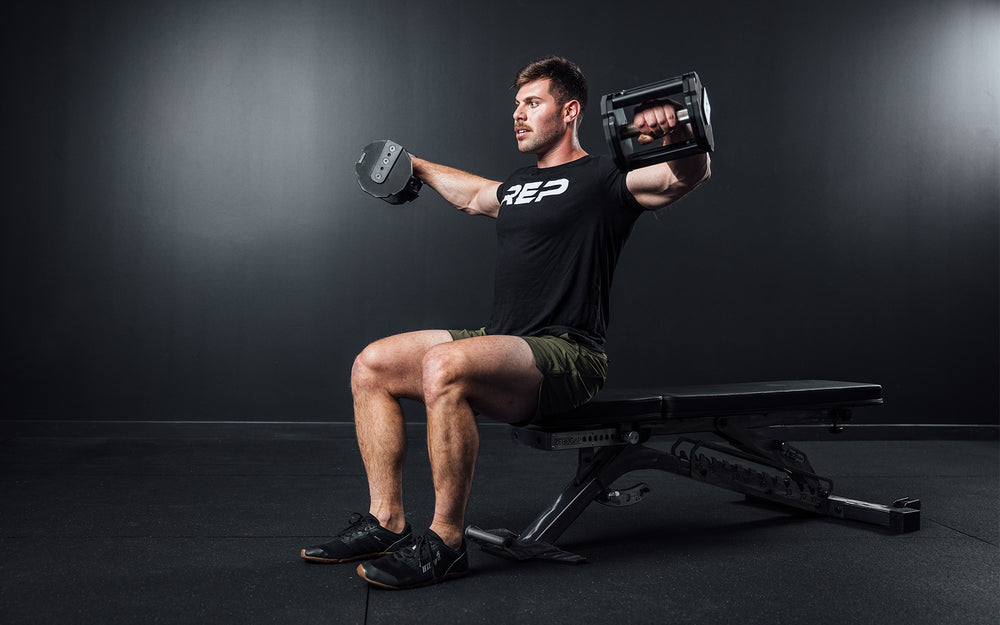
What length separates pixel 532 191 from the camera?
2131 mm

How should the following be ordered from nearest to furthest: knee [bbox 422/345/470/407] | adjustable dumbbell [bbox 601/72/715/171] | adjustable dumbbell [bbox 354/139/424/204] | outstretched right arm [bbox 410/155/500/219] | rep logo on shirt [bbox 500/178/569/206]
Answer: adjustable dumbbell [bbox 601/72/715/171] < knee [bbox 422/345/470/407] < rep logo on shirt [bbox 500/178/569/206] < adjustable dumbbell [bbox 354/139/424/204] < outstretched right arm [bbox 410/155/500/219]

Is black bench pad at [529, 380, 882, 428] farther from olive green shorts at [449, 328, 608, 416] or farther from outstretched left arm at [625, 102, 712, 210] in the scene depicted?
outstretched left arm at [625, 102, 712, 210]

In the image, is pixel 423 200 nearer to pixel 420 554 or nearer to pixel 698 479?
pixel 698 479

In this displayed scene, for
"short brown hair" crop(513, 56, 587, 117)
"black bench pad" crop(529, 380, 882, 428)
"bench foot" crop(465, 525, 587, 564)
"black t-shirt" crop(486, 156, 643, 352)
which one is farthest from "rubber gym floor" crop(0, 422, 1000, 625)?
"short brown hair" crop(513, 56, 587, 117)

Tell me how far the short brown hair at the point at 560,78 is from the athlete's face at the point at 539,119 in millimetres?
15

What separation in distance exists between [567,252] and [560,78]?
0.51 metres

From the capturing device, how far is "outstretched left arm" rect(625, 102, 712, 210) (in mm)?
1560

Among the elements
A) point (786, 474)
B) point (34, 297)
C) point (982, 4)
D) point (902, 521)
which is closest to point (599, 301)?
point (786, 474)

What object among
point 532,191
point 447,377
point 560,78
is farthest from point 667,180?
point 447,377

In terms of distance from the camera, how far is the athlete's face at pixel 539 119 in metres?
2.17

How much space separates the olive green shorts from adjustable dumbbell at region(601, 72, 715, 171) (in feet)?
1.54

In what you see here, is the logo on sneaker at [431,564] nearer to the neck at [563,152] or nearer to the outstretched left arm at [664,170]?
the outstretched left arm at [664,170]

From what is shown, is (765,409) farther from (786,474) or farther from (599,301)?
(599,301)

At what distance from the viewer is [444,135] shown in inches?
160
